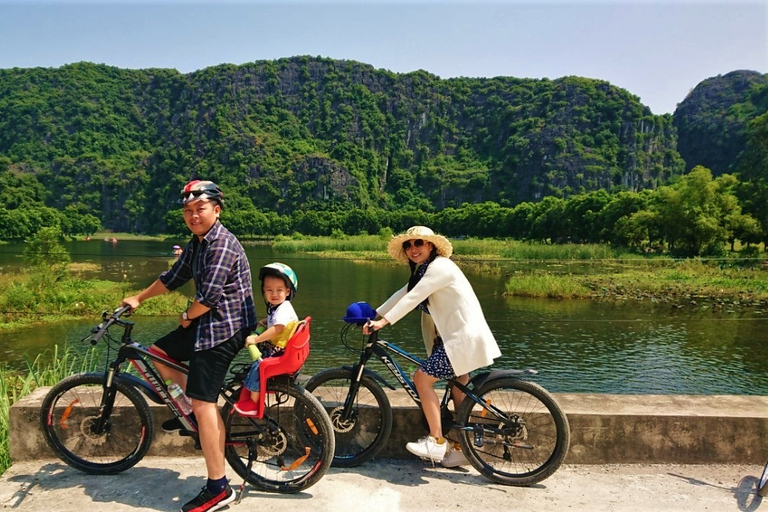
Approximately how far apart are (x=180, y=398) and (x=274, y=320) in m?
0.75

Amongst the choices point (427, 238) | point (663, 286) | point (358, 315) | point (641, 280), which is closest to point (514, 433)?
point (358, 315)

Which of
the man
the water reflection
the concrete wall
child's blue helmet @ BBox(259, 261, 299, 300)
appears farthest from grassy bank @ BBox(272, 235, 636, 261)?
the man

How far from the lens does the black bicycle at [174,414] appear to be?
3367mm

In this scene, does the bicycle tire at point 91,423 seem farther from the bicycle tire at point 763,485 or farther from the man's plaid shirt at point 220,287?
the bicycle tire at point 763,485

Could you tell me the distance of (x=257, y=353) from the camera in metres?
3.15

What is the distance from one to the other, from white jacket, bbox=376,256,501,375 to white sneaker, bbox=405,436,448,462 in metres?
0.49

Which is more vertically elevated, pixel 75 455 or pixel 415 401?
pixel 415 401

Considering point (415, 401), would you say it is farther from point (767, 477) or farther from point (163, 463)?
point (767, 477)

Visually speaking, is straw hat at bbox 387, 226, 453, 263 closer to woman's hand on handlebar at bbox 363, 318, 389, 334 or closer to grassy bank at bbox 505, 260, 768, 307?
woman's hand on handlebar at bbox 363, 318, 389, 334

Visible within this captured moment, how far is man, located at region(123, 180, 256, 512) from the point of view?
10.2ft

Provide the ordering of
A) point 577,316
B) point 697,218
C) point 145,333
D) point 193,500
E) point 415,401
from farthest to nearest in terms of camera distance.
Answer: point 697,218 < point 577,316 < point 145,333 < point 415,401 < point 193,500

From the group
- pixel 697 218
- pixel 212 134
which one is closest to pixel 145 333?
pixel 697 218

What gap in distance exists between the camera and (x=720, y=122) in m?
174

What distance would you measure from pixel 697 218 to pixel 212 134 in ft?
551
